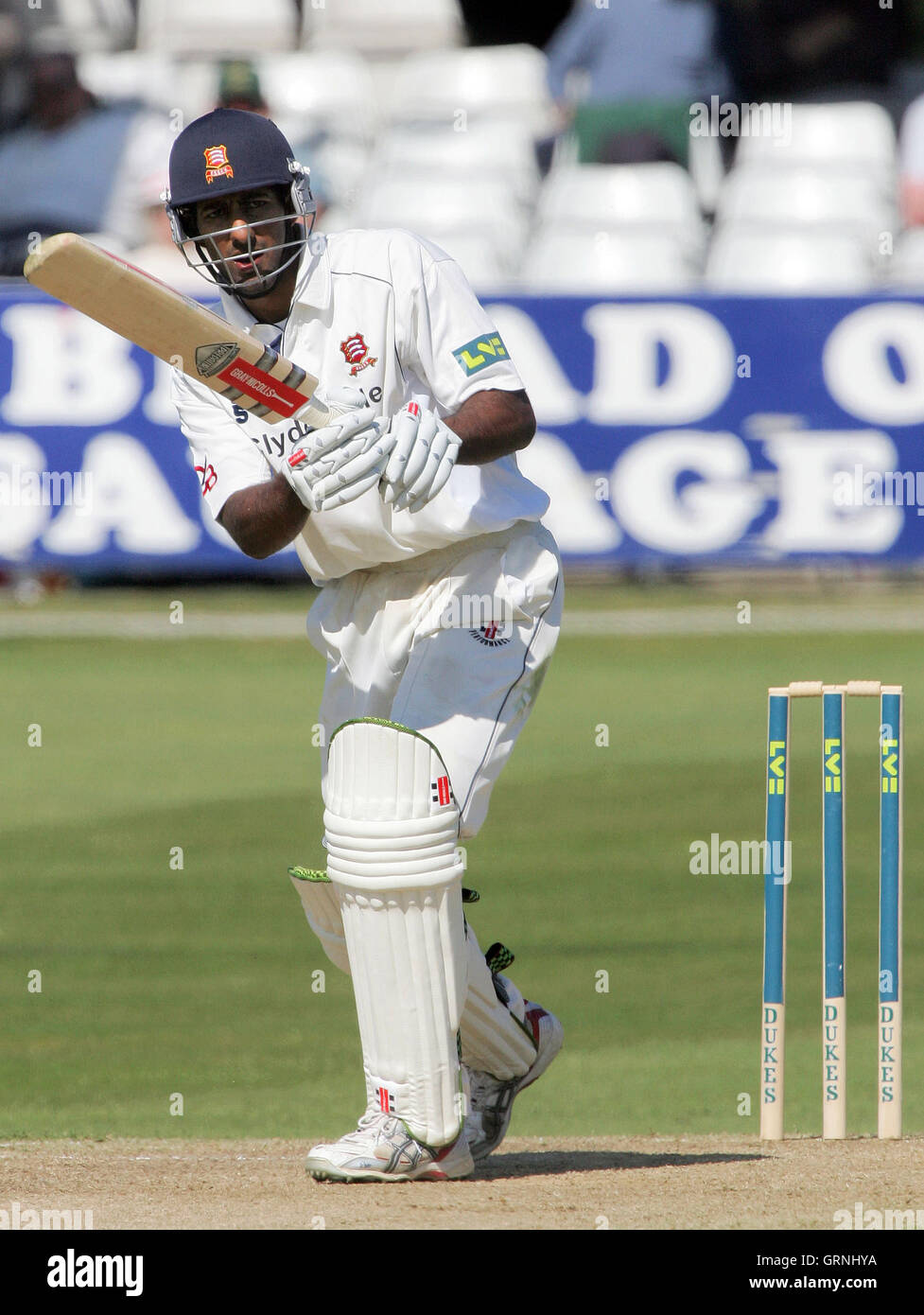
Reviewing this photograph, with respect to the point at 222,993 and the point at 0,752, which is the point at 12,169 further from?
the point at 222,993

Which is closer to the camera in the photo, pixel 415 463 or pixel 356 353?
pixel 415 463

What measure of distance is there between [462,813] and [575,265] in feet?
44.5

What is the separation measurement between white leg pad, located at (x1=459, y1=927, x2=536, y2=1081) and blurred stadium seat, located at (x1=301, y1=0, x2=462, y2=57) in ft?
57.4

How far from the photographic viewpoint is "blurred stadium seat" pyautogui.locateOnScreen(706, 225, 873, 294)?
53.3ft

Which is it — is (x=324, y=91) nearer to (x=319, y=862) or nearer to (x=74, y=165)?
(x=74, y=165)

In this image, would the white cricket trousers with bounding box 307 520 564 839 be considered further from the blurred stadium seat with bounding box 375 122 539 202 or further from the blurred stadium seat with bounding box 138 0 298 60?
the blurred stadium seat with bounding box 138 0 298 60

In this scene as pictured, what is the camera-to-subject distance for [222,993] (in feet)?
19.7

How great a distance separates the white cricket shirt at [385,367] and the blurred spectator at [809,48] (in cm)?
1509

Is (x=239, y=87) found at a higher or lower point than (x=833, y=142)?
higher

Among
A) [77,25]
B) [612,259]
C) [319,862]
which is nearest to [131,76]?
[77,25]

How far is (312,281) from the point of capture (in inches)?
148

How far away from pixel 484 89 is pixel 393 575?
1590cm

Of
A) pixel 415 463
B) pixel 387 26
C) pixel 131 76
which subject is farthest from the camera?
pixel 387 26

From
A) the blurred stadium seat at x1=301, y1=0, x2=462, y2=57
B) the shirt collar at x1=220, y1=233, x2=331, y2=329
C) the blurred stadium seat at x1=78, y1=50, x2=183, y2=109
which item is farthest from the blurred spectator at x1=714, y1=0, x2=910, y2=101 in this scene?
the shirt collar at x1=220, y1=233, x2=331, y2=329
